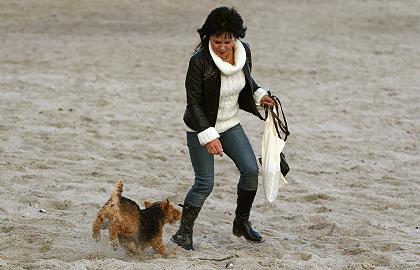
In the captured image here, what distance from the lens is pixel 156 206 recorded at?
5637 mm

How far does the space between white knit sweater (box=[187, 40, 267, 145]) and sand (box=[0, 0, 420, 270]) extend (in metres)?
0.84

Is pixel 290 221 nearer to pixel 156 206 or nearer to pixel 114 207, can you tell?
pixel 156 206

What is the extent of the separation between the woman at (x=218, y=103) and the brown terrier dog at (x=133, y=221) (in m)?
0.24

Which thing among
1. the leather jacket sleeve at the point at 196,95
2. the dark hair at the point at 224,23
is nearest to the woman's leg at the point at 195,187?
the leather jacket sleeve at the point at 196,95

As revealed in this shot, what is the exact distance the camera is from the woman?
539cm

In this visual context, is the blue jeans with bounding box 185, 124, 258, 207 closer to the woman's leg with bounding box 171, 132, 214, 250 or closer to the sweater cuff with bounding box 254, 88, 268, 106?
the woman's leg with bounding box 171, 132, 214, 250

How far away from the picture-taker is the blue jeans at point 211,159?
5637 millimetres

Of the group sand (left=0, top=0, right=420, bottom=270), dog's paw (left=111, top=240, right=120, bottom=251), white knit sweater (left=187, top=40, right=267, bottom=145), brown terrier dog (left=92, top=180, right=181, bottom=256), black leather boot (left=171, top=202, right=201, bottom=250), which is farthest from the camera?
sand (left=0, top=0, right=420, bottom=270)

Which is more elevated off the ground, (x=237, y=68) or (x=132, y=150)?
(x=237, y=68)

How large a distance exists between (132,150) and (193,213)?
332cm

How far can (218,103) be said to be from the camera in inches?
219

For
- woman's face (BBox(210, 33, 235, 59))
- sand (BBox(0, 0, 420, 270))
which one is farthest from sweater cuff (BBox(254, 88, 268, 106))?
sand (BBox(0, 0, 420, 270))

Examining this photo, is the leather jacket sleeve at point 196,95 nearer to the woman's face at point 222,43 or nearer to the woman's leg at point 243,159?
the woman's face at point 222,43

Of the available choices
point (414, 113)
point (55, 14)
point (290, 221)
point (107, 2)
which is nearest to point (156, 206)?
point (290, 221)
